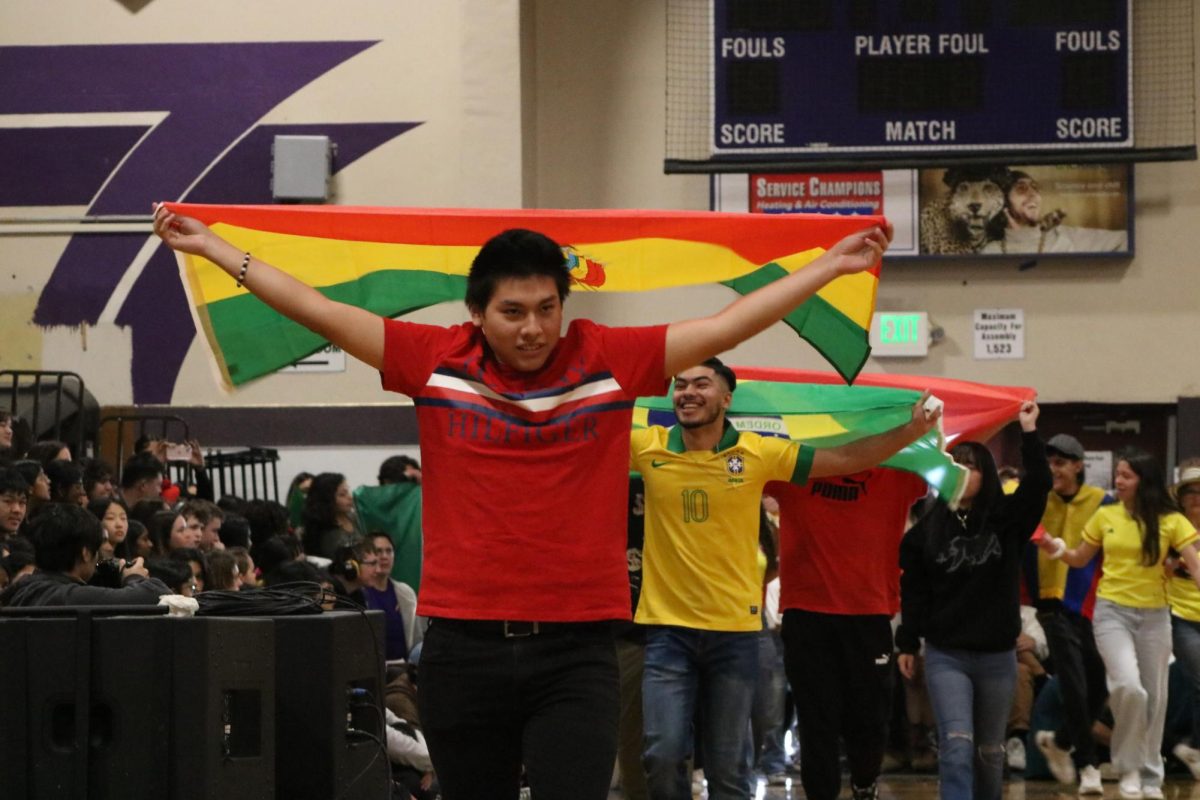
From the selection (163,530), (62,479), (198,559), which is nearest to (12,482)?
(163,530)

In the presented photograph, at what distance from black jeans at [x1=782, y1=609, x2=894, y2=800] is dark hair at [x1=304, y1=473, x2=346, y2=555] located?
538 centimetres

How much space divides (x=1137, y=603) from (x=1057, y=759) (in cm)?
113

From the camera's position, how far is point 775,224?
6.09m

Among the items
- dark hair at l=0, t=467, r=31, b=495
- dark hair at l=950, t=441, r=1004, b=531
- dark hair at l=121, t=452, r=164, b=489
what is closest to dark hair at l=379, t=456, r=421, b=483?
dark hair at l=121, t=452, r=164, b=489

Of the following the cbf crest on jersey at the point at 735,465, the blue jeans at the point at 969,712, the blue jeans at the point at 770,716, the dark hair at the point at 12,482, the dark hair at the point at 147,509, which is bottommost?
the blue jeans at the point at 770,716

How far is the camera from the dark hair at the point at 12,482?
8867 mm

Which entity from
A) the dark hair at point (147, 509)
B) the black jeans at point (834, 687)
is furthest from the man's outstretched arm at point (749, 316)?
the dark hair at point (147, 509)

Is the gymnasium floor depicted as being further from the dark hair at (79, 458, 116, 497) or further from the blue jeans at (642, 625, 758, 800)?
the dark hair at (79, 458, 116, 497)

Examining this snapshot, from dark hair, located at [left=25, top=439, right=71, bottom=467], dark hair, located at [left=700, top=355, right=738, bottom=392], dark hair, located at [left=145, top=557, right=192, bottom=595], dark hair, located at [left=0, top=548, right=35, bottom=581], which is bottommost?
dark hair, located at [left=145, top=557, right=192, bottom=595]

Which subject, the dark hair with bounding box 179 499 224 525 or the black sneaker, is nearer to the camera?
the black sneaker

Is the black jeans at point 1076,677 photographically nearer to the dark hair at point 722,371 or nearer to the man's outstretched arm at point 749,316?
the dark hair at point 722,371

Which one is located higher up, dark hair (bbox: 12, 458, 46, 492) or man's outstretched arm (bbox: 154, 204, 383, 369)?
man's outstretched arm (bbox: 154, 204, 383, 369)

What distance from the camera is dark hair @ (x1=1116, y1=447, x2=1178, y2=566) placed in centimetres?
1010

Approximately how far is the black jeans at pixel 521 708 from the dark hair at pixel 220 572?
472 centimetres
